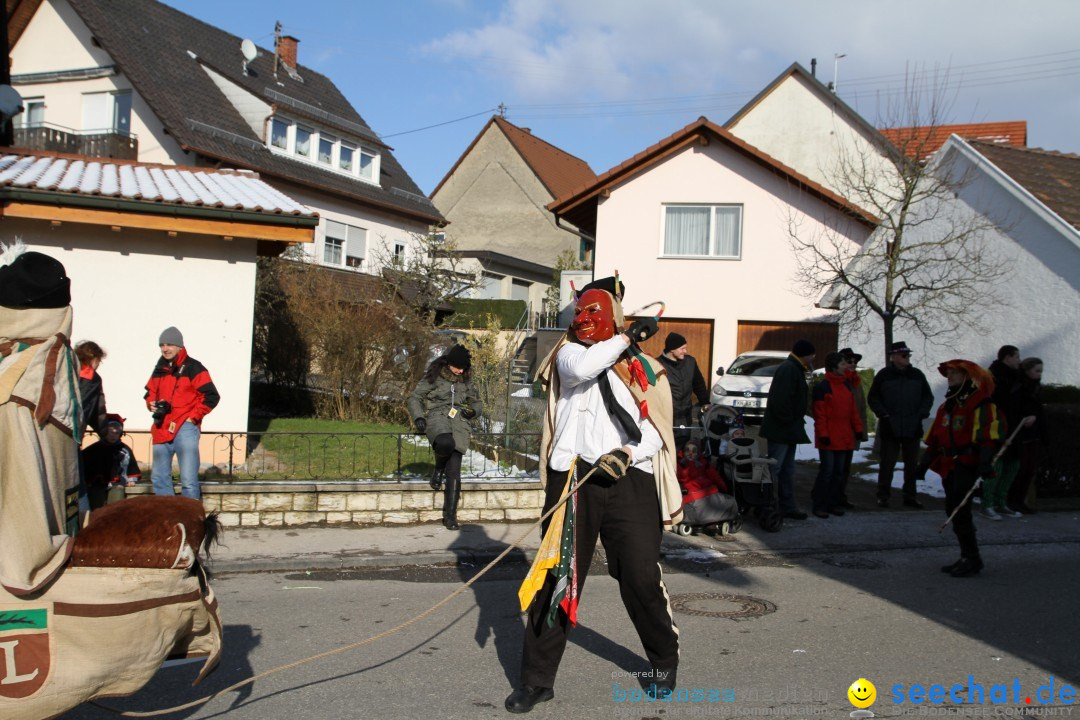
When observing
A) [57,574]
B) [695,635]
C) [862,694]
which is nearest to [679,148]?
[695,635]

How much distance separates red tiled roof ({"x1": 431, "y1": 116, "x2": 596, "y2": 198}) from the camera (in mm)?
42188

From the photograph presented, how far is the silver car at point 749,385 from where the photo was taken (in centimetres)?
1692

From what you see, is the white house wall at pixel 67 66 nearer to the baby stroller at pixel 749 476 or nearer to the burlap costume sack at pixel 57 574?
the baby stroller at pixel 749 476

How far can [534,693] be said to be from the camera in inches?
176

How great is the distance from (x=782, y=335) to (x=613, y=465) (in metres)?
18.6

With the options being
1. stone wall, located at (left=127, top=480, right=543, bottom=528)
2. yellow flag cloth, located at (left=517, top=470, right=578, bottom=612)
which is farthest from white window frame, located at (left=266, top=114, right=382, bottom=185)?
yellow flag cloth, located at (left=517, top=470, right=578, bottom=612)

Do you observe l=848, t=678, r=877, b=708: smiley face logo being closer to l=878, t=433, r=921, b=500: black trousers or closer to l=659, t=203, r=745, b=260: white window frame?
l=878, t=433, r=921, b=500: black trousers

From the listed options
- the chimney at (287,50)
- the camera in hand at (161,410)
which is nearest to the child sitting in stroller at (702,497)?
the camera in hand at (161,410)

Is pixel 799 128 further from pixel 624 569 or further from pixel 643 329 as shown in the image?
pixel 624 569

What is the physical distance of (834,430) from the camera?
9844 mm

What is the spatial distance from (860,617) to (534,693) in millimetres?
2889

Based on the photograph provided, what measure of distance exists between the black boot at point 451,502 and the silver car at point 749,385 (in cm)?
841

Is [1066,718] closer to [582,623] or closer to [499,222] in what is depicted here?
[582,623]

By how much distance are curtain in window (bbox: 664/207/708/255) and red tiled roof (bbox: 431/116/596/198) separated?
60.2ft
